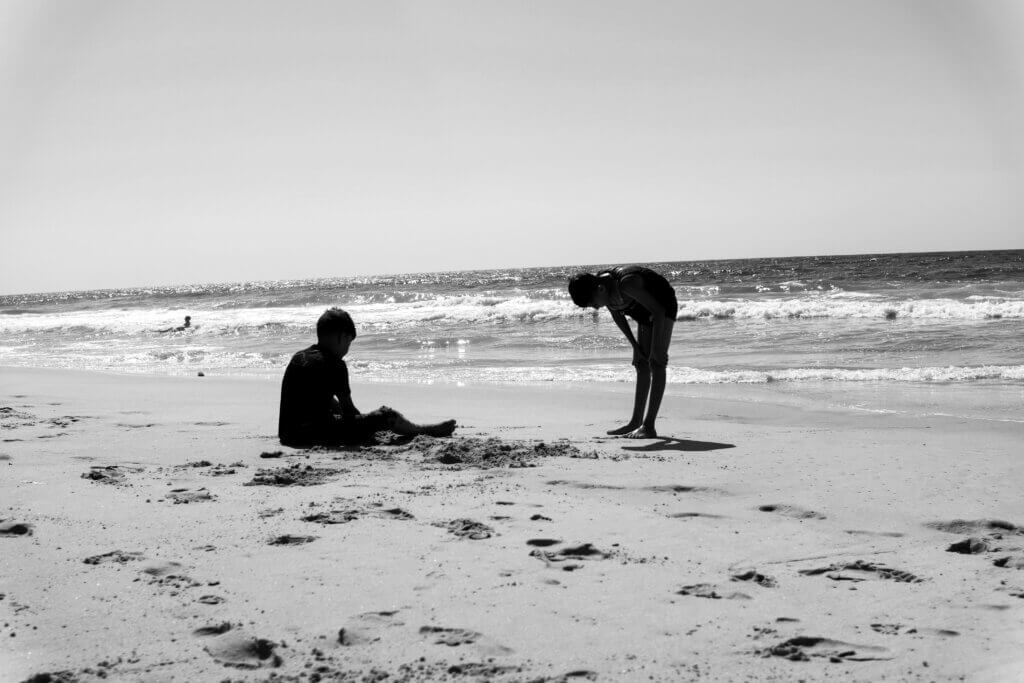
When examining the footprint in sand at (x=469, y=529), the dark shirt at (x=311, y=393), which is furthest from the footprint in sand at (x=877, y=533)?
the dark shirt at (x=311, y=393)

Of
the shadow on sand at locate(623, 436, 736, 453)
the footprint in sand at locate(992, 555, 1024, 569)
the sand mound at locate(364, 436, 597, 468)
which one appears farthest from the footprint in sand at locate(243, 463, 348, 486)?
the footprint in sand at locate(992, 555, 1024, 569)

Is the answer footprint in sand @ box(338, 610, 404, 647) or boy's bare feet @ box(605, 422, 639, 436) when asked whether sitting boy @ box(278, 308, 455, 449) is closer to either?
boy's bare feet @ box(605, 422, 639, 436)

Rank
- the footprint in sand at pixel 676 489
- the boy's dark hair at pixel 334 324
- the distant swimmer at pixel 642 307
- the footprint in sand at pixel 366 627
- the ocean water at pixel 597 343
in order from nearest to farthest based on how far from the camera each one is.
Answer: the footprint in sand at pixel 366 627, the footprint in sand at pixel 676 489, the boy's dark hair at pixel 334 324, the distant swimmer at pixel 642 307, the ocean water at pixel 597 343

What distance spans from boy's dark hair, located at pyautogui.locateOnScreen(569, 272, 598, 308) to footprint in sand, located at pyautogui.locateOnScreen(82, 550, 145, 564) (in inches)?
121

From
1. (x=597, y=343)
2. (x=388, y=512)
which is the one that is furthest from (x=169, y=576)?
(x=597, y=343)

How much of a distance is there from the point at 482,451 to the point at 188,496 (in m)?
1.59

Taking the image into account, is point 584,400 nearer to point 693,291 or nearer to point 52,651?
point 52,651

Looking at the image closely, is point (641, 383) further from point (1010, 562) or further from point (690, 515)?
point (1010, 562)

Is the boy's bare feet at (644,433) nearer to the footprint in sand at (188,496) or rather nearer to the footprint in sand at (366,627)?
the footprint in sand at (188,496)

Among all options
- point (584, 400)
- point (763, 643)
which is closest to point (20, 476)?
point (763, 643)

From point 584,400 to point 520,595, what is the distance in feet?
17.8

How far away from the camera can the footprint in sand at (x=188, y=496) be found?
336 centimetres

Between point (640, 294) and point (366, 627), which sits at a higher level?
point (640, 294)

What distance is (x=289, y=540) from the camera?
2.82 meters
